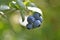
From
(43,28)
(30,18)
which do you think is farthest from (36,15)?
(43,28)

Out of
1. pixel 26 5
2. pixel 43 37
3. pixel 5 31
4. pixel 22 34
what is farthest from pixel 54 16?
pixel 26 5

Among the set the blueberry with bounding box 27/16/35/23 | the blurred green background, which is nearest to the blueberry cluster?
the blueberry with bounding box 27/16/35/23

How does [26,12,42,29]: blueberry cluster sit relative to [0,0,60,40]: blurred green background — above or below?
below

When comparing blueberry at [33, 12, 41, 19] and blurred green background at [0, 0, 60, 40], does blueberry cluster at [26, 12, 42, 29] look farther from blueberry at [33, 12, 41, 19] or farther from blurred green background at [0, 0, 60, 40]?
blurred green background at [0, 0, 60, 40]

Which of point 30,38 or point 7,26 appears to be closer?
point 7,26

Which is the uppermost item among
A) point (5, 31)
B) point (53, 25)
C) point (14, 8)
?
point (53, 25)

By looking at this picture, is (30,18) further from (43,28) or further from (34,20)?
(43,28)

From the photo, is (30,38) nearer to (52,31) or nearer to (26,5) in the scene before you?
(52,31)

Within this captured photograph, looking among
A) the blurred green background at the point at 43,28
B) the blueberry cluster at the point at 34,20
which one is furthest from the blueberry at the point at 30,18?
the blurred green background at the point at 43,28

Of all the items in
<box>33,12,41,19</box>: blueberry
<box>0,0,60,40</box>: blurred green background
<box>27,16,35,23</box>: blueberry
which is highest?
<box>0,0,60,40</box>: blurred green background

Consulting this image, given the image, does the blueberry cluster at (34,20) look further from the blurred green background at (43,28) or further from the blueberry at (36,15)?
the blurred green background at (43,28)
